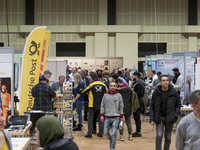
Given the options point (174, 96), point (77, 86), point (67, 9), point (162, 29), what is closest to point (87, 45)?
point (67, 9)

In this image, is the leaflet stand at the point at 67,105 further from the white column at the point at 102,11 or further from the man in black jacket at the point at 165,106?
the white column at the point at 102,11

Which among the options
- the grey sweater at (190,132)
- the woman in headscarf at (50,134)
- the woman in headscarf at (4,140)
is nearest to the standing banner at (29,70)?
the woman in headscarf at (4,140)

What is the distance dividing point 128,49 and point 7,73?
18290 mm

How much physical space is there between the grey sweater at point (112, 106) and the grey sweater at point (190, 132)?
138 inches

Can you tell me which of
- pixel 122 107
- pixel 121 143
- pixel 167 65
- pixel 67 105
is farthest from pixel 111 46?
pixel 122 107

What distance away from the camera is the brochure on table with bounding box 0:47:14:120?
6453mm

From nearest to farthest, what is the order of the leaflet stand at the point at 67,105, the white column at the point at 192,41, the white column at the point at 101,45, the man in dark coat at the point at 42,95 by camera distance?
the man in dark coat at the point at 42,95 → the leaflet stand at the point at 67,105 → the white column at the point at 101,45 → the white column at the point at 192,41

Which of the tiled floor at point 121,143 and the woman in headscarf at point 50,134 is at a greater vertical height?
the woman in headscarf at point 50,134

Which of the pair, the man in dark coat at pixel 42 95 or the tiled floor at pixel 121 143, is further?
the tiled floor at pixel 121 143

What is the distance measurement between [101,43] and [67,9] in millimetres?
3203

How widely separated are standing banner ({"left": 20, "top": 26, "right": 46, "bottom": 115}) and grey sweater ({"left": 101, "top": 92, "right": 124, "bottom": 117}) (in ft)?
5.75

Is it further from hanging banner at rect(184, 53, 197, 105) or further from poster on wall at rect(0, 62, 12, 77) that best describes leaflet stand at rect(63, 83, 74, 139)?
hanging banner at rect(184, 53, 197, 105)

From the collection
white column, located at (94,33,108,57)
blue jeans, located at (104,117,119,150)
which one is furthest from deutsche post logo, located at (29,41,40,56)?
white column, located at (94,33,108,57)

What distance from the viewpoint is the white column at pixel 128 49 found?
24.3 m
